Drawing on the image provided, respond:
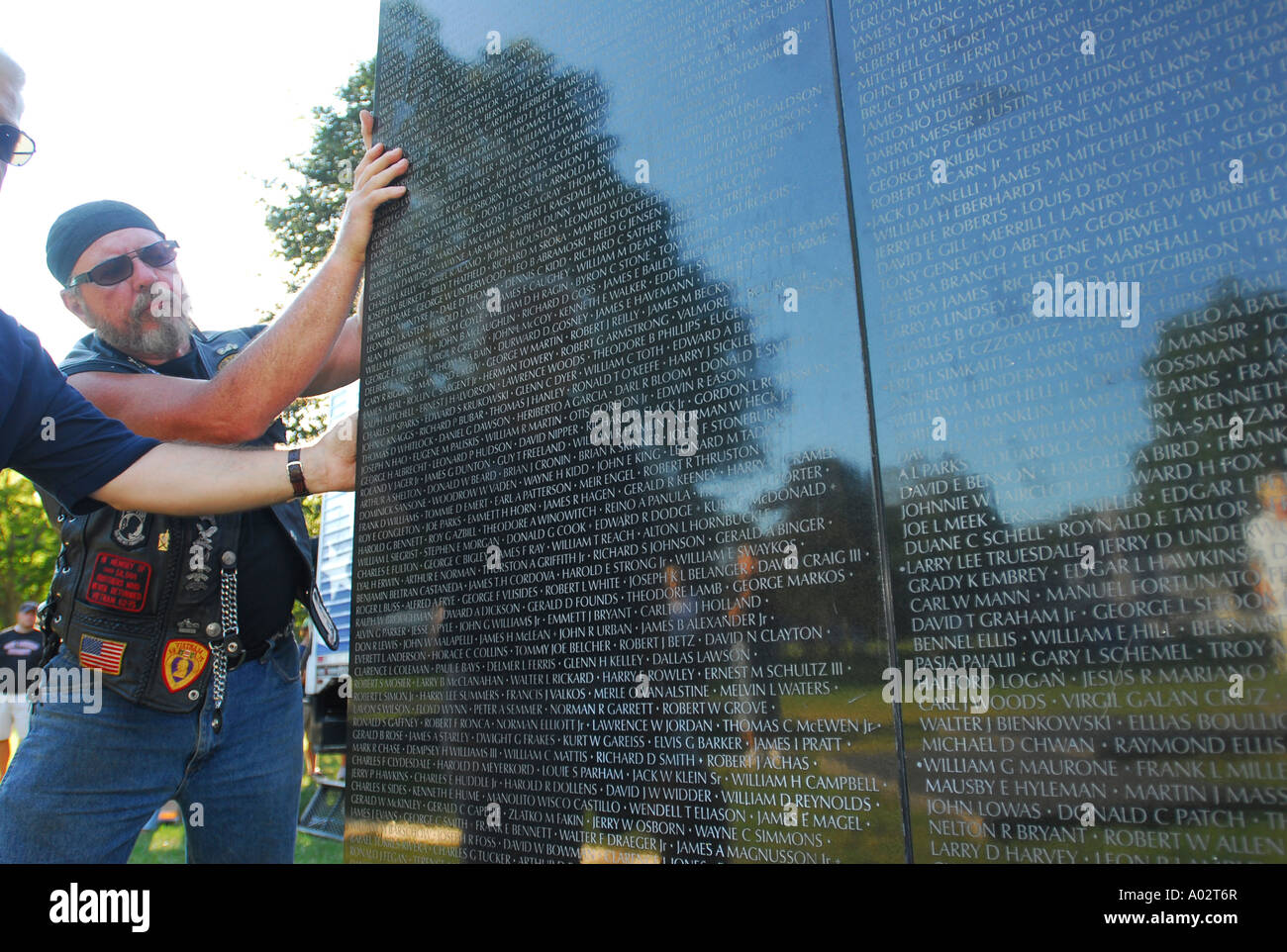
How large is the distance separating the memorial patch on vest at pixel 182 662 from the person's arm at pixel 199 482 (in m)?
0.43

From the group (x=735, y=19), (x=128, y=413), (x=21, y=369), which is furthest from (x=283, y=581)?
(x=735, y=19)

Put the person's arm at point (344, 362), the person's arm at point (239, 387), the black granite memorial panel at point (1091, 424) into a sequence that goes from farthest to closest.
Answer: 1. the person's arm at point (344, 362)
2. the person's arm at point (239, 387)
3. the black granite memorial panel at point (1091, 424)

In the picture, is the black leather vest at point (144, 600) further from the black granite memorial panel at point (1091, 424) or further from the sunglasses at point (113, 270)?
the black granite memorial panel at point (1091, 424)

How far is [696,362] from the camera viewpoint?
2.69 m

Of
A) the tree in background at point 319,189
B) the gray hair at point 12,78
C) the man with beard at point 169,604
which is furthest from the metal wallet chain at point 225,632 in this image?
the tree in background at point 319,189

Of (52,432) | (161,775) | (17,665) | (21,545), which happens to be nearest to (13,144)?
(52,432)

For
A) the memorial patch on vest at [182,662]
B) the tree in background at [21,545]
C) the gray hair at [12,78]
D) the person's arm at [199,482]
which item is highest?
the tree in background at [21,545]

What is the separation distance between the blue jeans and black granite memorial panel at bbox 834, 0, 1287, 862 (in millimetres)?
2147

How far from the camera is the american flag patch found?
2781 millimetres

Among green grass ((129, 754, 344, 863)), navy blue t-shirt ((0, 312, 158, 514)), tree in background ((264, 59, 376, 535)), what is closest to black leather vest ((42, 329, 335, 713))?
navy blue t-shirt ((0, 312, 158, 514))

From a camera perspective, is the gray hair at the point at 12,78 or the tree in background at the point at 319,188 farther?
the tree in background at the point at 319,188

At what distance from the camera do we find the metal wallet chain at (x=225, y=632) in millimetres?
2963

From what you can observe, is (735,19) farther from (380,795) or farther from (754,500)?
(380,795)

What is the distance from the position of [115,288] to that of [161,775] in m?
1.78
